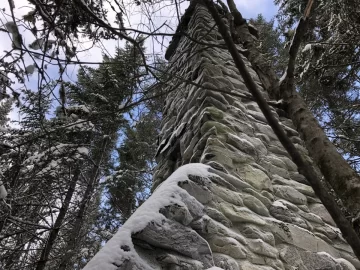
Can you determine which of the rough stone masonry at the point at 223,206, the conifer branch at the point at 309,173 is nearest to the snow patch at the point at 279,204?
the rough stone masonry at the point at 223,206

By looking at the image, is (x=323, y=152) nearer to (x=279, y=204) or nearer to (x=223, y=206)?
(x=223, y=206)

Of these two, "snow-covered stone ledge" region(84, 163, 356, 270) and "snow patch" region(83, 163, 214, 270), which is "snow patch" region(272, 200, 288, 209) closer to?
"snow-covered stone ledge" region(84, 163, 356, 270)

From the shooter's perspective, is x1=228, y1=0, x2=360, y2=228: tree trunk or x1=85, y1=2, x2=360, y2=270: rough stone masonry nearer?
x1=228, y1=0, x2=360, y2=228: tree trunk

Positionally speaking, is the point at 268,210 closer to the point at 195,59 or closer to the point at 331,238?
the point at 331,238

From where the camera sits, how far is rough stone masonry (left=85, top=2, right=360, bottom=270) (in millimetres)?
1497

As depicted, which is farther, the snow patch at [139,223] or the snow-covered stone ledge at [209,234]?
the snow-covered stone ledge at [209,234]

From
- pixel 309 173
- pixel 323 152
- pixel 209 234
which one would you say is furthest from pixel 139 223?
pixel 309 173

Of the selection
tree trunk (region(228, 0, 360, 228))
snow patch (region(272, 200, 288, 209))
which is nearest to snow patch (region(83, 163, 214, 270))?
snow patch (region(272, 200, 288, 209))

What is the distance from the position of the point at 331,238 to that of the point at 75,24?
2.07 metres

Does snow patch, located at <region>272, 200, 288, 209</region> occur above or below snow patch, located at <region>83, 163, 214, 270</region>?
above

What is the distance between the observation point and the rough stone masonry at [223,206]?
1497 mm

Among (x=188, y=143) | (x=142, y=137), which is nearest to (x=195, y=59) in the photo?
(x=188, y=143)

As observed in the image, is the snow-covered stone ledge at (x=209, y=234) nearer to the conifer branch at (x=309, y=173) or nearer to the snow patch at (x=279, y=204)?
the snow patch at (x=279, y=204)

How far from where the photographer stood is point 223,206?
189 cm
